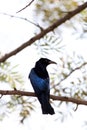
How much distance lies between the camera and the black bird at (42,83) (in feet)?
4.86

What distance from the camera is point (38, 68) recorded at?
1.95m

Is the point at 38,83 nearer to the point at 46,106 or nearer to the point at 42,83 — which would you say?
the point at 42,83

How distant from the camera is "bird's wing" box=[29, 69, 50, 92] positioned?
5.38ft

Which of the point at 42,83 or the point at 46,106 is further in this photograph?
the point at 42,83

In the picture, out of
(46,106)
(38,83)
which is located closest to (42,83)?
(38,83)

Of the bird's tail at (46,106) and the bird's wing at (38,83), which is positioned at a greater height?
the bird's tail at (46,106)

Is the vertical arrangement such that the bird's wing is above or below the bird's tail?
below

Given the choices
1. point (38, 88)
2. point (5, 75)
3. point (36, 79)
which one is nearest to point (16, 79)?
point (5, 75)

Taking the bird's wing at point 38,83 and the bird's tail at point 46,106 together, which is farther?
the bird's wing at point 38,83

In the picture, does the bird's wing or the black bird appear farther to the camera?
the bird's wing

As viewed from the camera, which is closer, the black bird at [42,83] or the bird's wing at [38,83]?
the black bird at [42,83]

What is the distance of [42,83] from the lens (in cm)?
171

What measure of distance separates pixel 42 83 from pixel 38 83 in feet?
0.07

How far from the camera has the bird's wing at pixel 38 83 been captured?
1.64 metres
